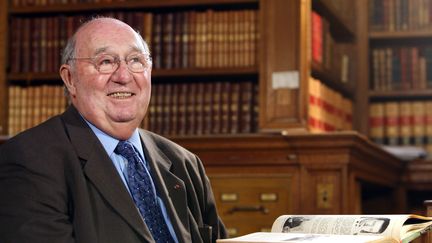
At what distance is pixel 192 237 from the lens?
7.64 ft

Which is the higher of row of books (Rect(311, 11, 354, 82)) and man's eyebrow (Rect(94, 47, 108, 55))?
row of books (Rect(311, 11, 354, 82))

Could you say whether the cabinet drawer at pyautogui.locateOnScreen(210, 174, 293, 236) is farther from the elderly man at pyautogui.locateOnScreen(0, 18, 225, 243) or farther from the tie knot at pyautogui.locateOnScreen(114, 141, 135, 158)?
the tie knot at pyautogui.locateOnScreen(114, 141, 135, 158)

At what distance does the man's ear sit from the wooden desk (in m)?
1.90

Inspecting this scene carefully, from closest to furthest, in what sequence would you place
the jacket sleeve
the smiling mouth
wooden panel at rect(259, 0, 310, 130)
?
the jacket sleeve, the smiling mouth, wooden panel at rect(259, 0, 310, 130)

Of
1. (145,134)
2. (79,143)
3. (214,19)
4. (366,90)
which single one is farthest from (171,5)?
(79,143)

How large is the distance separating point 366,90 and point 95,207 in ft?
12.6

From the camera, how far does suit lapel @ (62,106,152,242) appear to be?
2088mm

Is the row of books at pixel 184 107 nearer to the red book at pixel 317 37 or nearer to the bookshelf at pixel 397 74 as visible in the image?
the red book at pixel 317 37

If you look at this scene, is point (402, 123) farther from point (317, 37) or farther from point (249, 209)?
point (249, 209)

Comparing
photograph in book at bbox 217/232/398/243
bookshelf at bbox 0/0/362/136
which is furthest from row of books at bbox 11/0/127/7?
photograph in book at bbox 217/232/398/243

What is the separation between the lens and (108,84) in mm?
2309

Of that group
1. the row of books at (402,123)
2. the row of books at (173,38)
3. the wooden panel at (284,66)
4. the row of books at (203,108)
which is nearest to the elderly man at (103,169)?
the wooden panel at (284,66)

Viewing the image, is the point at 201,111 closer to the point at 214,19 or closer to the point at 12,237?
the point at 214,19

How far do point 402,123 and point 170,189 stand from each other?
3.50 meters
